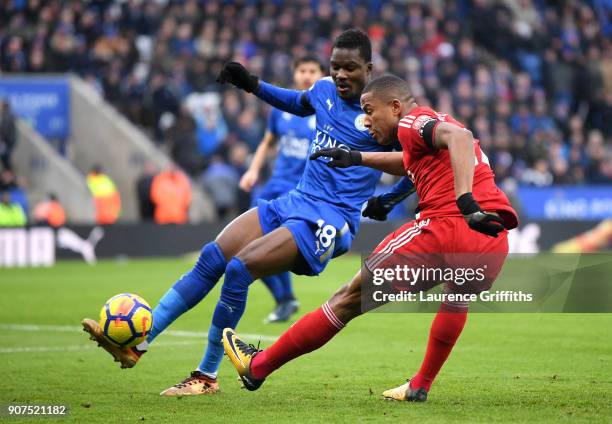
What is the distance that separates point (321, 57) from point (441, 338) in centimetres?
1694

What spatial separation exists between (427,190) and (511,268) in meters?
0.74

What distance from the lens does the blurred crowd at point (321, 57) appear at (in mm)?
22719

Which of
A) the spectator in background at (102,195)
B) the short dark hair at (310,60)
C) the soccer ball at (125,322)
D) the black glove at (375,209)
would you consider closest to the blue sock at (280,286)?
the short dark hair at (310,60)

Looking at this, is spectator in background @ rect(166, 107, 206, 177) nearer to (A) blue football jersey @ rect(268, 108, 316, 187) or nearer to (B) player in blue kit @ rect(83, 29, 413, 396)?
(A) blue football jersey @ rect(268, 108, 316, 187)

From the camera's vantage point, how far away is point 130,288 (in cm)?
1468

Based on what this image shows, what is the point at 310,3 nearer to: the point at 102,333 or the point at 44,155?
the point at 44,155

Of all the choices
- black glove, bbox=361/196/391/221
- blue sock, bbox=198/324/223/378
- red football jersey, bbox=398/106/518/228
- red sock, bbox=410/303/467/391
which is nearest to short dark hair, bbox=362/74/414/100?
red football jersey, bbox=398/106/518/228

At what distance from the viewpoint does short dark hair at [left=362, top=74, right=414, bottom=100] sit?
21.9ft

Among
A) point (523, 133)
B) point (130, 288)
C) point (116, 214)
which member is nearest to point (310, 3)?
point (523, 133)

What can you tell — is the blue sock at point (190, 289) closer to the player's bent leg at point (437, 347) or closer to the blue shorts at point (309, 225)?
the blue shorts at point (309, 225)

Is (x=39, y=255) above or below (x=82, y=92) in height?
below

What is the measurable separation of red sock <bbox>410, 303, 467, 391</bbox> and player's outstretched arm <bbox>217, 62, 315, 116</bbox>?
1878mm

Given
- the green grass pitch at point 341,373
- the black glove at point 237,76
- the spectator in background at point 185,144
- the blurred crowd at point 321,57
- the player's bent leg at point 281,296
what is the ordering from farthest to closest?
the blurred crowd at point 321,57, the spectator in background at point 185,144, the player's bent leg at point 281,296, the black glove at point 237,76, the green grass pitch at point 341,373

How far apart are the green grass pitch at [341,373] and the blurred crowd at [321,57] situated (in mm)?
9855
